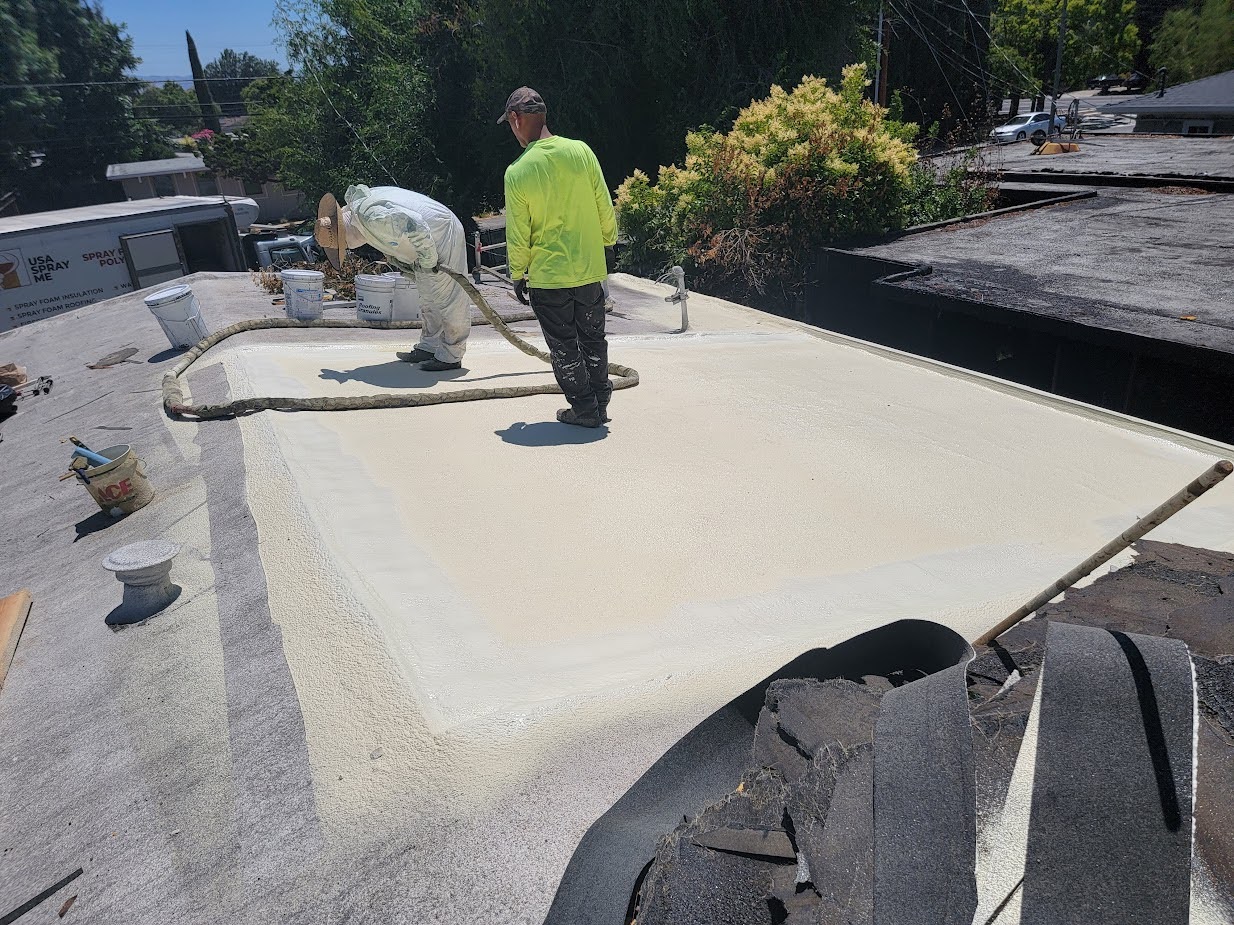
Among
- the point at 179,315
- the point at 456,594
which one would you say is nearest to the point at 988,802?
the point at 456,594

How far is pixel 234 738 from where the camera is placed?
8.30 feet

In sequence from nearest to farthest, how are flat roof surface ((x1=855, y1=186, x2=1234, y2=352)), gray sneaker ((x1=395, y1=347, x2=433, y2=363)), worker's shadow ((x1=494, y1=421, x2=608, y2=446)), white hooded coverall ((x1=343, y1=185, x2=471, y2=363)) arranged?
worker's shadow ((x1=494, y1=421, x2=608, y2=446)) → white hooded coverall ((x1=343, y1=185, x2=471, y2=363)) → gray sneaker ((x1=395, y1=347, x2=433, y2=363)) → flat roof surface ((x1=855, y1=186, x2=1234, y2=352))

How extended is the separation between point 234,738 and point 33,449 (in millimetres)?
5140

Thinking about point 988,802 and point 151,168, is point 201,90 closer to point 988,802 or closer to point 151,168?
point 151,168

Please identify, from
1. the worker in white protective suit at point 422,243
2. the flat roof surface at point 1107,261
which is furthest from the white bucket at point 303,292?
the flat roof surface at point 1107,261

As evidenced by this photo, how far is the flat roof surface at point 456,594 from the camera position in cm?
219

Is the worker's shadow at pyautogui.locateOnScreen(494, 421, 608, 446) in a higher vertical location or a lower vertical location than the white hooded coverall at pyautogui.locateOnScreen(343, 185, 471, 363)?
lower

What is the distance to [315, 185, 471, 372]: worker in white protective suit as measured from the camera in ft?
18.7

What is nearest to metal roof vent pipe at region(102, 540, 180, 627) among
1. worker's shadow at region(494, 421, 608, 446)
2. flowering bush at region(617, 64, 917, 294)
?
worker's shadow at region(494, 421, 608, 446)

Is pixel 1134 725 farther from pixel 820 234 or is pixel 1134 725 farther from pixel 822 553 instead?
pixel 820 234

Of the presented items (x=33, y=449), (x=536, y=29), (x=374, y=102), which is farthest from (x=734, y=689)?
(x=374, y=102)

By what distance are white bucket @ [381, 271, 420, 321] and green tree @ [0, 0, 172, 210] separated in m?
39.0

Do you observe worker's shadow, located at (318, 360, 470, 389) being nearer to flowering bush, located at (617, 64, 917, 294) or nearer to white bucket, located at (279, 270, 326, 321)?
white bucket, located at (279, 270, 326, 321)

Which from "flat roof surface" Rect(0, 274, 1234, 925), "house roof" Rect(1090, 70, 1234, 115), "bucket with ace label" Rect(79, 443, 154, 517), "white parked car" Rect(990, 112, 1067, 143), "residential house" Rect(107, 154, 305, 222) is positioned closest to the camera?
"flat roof surface" Rect(0, 274, 1234, 925)
